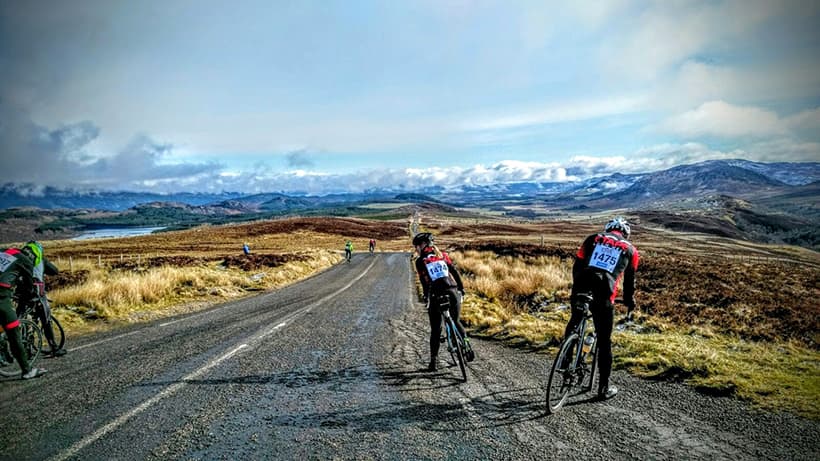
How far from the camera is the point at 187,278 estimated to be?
1895 cm

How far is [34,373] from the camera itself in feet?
22.4

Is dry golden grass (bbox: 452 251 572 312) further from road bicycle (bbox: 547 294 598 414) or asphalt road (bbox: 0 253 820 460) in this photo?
road bicycle (bbox: 547 294 598 414)

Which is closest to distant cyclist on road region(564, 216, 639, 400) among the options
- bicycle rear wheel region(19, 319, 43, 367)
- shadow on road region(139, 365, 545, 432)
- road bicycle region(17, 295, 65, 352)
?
shadow on road region(139, 365, 545, 432)

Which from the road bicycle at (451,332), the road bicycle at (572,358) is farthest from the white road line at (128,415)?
the road bicycle at (572,358)

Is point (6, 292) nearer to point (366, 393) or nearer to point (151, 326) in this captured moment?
point (151, 326)

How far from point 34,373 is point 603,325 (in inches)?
362

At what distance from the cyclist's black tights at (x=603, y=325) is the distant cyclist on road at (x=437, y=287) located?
1968 mm

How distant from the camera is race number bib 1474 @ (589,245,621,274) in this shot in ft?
17.6

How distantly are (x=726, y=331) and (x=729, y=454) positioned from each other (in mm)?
7997

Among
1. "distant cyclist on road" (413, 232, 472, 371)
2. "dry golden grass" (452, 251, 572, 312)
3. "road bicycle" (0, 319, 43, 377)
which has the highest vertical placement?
"distant cyclist on road" (413, 232, 472, 371)

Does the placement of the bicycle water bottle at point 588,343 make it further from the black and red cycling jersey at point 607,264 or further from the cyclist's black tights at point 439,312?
the cyclist's black tights at point 439,312

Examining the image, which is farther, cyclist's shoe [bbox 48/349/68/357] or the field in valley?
cyclist's shoe [bbox 48/349/68/357]

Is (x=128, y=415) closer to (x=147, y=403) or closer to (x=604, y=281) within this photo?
(x=147, y=403)

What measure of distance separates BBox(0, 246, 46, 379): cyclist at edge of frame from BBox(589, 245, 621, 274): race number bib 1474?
9207mm
